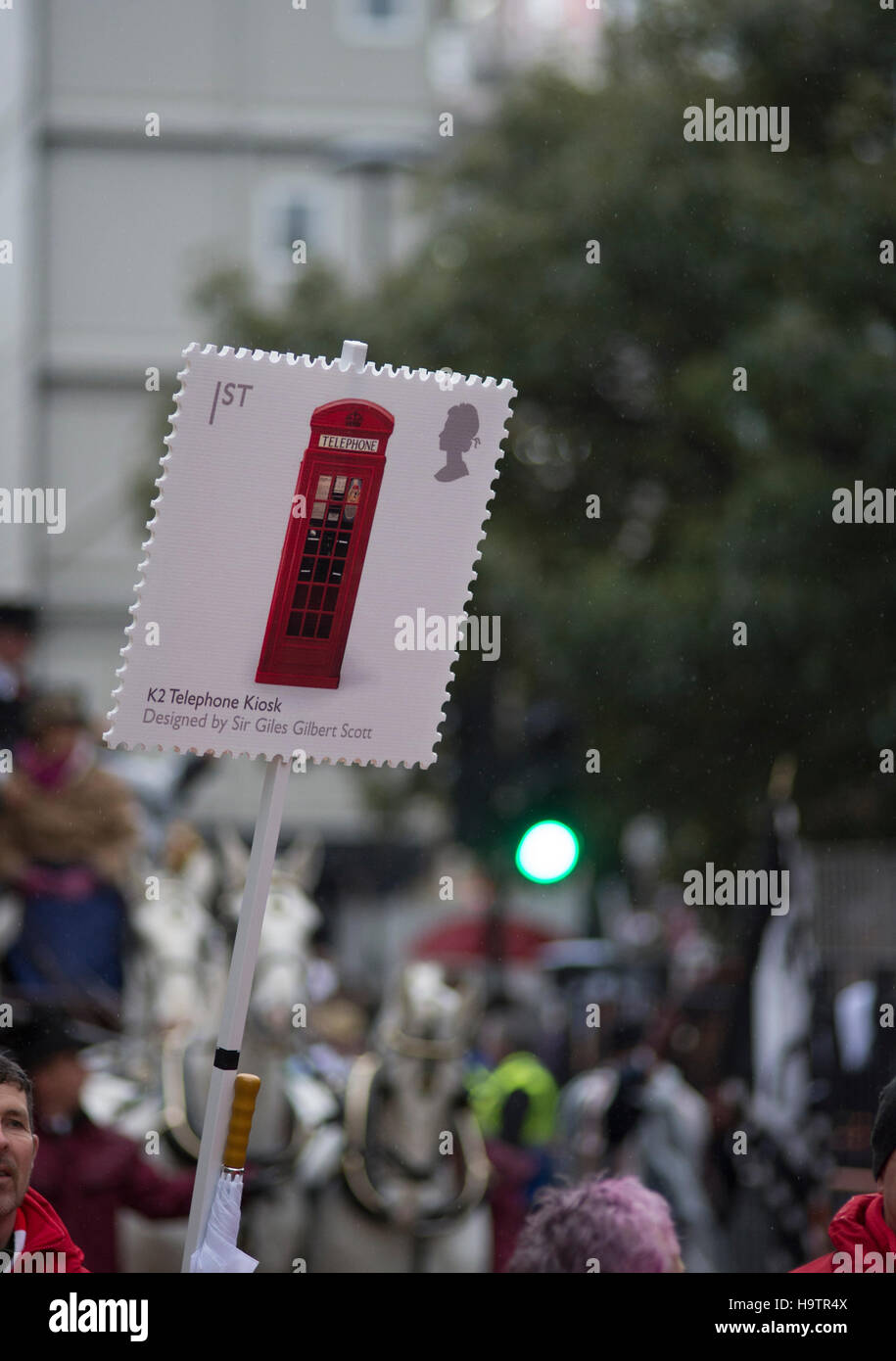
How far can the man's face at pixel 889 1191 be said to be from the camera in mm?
2779

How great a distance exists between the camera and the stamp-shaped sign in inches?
114

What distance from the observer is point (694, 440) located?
34.8 ft

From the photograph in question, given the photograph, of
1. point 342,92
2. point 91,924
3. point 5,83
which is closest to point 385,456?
point 91,924

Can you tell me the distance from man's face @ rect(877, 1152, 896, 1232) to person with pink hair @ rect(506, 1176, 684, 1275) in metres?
0.36

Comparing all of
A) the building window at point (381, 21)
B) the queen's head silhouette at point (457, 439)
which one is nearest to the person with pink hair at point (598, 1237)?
the queen's head silhouette at point (457, 439)

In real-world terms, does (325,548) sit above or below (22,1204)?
above

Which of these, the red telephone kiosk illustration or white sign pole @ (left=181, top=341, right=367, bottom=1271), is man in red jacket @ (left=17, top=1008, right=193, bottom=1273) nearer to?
white sign pole @ (left=181, top=341, right=367, bottom=1271)

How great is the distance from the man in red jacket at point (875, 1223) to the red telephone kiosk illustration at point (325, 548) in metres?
1.07

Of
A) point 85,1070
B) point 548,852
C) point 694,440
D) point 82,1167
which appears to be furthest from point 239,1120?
point 694,440

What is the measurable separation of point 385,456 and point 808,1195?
465 centimetres

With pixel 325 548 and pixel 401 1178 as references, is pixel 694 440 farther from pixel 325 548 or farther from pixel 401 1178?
pixel 325 548

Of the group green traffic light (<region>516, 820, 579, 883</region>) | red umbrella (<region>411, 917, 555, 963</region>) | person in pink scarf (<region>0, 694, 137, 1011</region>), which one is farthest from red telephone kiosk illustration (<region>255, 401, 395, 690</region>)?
red umbrella (<region>411, 917, 555, 963</region>)

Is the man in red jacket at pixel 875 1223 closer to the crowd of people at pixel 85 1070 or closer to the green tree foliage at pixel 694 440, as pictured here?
the crowd of people at pixel 85 1070

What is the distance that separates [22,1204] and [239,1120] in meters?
0.33
